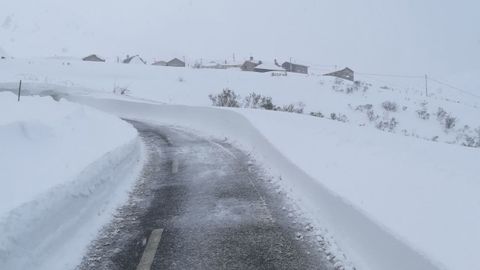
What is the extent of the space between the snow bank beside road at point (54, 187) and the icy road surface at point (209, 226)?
1.25 ft

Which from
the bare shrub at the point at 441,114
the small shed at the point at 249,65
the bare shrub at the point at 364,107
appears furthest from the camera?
the small shed at the point at 249,65

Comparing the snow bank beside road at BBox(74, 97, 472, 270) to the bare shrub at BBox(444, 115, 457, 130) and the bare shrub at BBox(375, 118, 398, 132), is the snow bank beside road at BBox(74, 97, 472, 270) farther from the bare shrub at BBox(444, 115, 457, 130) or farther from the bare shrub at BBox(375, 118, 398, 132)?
the bare shrub at BBox(444, 115, 457, 130)

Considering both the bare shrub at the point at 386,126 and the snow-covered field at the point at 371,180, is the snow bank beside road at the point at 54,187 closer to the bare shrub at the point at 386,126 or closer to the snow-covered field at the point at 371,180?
the snow-covered field at the point at 371,180

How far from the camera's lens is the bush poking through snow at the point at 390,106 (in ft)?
121

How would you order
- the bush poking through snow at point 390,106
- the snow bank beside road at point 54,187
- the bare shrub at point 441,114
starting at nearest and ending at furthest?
the snow bank beside road at point 54,187, the bare shrub at point 441,114, the bush poking through snow at point 390,106

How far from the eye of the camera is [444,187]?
6637mm

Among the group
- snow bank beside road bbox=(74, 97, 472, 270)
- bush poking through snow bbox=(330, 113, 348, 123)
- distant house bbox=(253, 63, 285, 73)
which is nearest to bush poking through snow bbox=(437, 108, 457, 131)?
bush poking through snow bbox=(330, 113, 348, 123)

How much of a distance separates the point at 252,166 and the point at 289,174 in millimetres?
2165

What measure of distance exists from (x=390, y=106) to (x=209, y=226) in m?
33.3

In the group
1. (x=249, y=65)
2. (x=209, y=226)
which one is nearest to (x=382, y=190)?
(x=209, y=226)

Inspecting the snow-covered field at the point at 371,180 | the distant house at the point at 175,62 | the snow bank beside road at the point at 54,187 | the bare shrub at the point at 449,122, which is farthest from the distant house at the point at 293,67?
the snow bank beside road at the point at 54,187

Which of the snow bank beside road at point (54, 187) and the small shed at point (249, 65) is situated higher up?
the small shed at point (249, 65)

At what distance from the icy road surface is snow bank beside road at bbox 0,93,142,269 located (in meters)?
0.38

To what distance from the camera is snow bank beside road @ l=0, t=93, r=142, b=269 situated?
516cm
